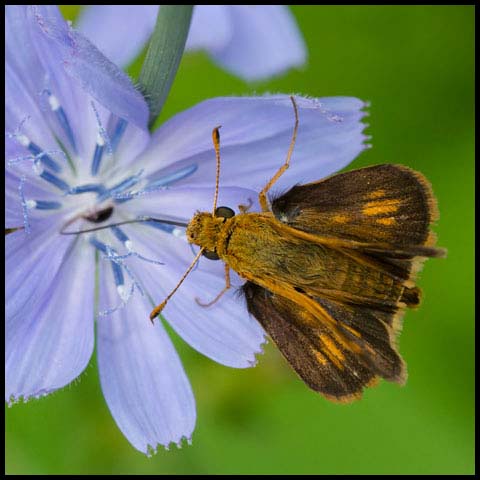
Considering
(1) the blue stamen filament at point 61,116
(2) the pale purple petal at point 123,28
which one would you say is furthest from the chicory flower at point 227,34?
(1) the blue stamen filament at point 61,116

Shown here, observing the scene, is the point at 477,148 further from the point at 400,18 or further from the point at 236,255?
the point at 236,255

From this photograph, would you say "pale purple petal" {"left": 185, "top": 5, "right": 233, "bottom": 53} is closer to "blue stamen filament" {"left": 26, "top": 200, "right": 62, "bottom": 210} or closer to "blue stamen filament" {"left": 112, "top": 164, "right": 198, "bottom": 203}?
"blue stamen filament" {"left": 112, "top": 164, "right": 198, "bottom": 203}

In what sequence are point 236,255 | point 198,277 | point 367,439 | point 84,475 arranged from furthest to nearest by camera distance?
point 367,439 → point 84,475 → point 198,277 → point 236,255

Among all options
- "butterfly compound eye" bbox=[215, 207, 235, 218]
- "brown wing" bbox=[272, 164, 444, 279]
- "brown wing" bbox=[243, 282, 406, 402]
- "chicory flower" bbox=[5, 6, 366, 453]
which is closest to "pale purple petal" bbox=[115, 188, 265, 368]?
"chicory flower" bbox=[5, 6, 366, 453]

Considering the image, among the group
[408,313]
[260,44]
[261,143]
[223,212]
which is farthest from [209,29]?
[408,313]

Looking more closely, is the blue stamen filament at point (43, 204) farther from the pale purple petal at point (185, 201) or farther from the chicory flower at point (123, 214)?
the pale purple petal at point (185, 201)

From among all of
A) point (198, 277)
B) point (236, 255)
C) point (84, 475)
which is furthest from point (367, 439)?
point (236, 255)

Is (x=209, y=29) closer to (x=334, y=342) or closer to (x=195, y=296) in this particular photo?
(x=195, y=296)
